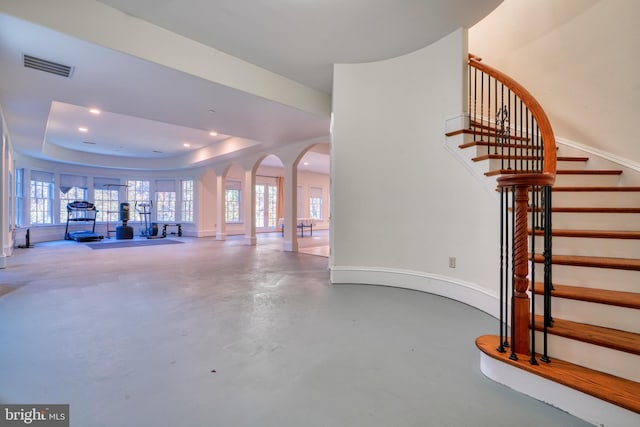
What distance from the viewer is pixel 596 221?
233cm

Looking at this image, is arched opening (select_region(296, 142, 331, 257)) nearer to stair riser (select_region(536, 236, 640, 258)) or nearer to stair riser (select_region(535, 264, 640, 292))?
stair riser (select_region(536, 236, 640, 258))

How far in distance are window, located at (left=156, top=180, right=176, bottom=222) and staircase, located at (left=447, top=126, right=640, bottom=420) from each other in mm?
11938

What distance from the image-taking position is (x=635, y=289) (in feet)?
5.85

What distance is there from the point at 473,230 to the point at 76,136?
966 centimetres

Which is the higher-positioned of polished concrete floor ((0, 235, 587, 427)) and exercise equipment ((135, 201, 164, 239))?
exercise equipment ((135, 201, 164, 239))

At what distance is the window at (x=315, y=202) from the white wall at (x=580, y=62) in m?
10.3

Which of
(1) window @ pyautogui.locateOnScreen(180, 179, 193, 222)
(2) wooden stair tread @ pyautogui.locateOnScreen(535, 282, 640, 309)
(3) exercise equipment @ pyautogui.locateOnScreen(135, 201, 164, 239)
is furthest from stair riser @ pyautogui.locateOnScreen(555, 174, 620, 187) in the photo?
(3) exercise equipment @ pyautogui.locateOnScreen(135, 201, 164, 239)

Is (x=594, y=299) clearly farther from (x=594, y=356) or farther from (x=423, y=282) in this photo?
(x=423, y=282)

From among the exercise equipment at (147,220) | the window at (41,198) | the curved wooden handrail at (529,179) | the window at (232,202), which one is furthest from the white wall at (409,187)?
the window at (41,198)

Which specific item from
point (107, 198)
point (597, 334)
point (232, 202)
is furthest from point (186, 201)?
point (597, 334)

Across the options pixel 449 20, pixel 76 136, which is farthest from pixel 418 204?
pixel 76 136

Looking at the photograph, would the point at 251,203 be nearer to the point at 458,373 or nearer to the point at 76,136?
the point at 76,136

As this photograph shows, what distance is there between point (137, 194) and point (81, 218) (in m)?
2.03

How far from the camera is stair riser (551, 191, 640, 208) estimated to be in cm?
246
